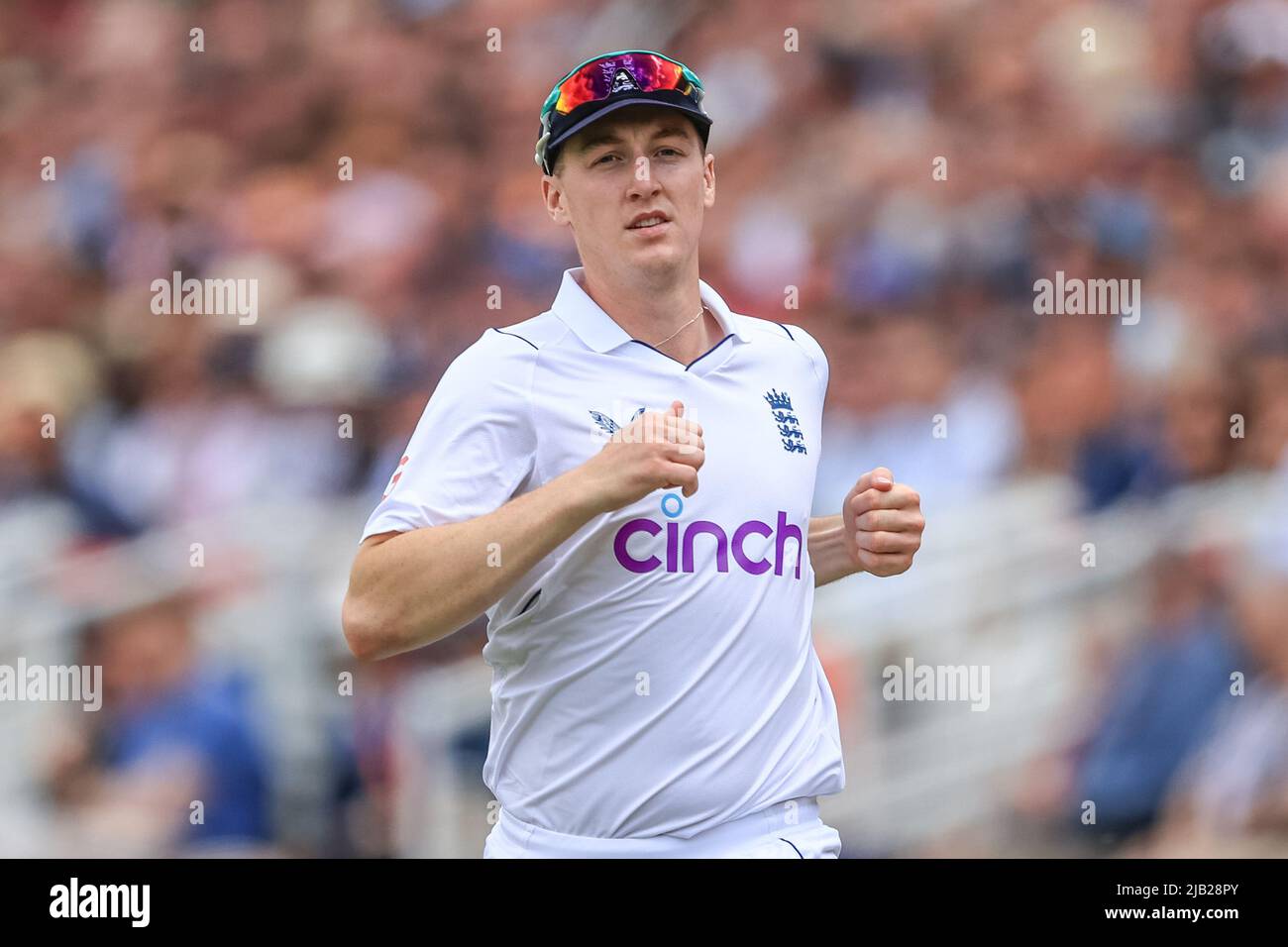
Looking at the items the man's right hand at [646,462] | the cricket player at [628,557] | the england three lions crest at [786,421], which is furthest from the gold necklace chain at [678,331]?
the man's right hand at [646,462]

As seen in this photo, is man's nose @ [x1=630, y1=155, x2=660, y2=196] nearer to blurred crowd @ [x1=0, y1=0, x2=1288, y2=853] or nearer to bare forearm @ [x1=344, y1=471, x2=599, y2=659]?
bare forearm @ [x1=344, y1=471, x2=599, y2=659]

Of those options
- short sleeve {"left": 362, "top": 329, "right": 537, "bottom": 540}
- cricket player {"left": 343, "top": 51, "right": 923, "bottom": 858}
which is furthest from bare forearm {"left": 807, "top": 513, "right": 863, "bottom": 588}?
short sleeve {"left": 362, "top": 329, "right": 537, "bottom": 540}

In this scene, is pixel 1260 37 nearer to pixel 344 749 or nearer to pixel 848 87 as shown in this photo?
pixel 848 87

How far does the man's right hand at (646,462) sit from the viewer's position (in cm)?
241

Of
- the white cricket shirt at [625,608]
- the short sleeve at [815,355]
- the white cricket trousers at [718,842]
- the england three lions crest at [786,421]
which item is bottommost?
the white cricket trousers at [718,842]

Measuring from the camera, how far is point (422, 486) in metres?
2.64

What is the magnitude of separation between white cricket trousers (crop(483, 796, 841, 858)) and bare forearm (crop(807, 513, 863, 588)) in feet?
1.56

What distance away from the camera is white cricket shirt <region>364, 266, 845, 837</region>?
268 centimetres

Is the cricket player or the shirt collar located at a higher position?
the shirt collar

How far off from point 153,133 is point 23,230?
1.87ft

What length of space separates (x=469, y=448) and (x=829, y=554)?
2.55 ft

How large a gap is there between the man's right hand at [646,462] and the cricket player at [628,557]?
55 millimetres

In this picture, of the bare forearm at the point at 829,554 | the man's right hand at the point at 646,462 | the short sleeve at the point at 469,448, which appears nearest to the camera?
the man's right hand at the point at 646,462

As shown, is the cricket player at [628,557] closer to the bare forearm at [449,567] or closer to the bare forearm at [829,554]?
the bare forearm at [449,567]
